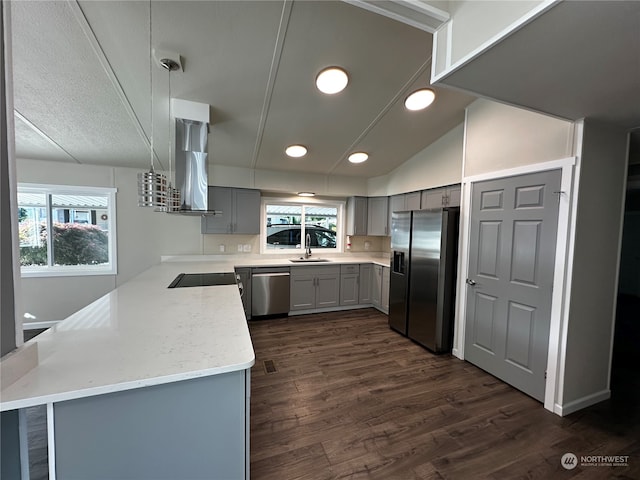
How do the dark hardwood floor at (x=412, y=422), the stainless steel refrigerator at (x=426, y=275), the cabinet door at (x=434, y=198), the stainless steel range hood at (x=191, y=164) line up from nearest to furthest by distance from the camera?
1. the dark hardwood floor at (x=412, y=422)
2. the stainless steel range hood at (x=191, y=164)
3. the stainless steel refrigerator at (x=426, y=275)
4. the cabinet door at (x=434, y=198)

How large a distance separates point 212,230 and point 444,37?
3637 mm

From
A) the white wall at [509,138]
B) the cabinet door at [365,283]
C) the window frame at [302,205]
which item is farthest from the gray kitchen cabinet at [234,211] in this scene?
the white wall at [509,138]

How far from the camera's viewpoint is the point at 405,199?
411 centimetres

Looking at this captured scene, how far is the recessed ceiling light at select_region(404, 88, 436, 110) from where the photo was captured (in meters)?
2.62

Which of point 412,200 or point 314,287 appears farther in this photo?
point 314,287

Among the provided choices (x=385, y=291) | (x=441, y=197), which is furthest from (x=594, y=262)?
(x=385, y=291)

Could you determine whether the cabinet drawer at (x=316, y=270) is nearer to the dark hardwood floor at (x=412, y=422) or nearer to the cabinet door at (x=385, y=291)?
the cabinet door at (x=385, y=291)

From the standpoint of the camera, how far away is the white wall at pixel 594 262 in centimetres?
197

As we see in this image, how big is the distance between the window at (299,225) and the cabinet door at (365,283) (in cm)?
76

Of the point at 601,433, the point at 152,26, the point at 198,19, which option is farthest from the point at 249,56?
the point at 601,433

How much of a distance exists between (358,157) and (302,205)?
1.43 meters

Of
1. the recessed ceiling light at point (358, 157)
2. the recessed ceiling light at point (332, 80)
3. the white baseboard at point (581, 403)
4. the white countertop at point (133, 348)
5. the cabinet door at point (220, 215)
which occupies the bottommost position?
the white baseboard at point (581, 403)

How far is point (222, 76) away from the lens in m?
2.10

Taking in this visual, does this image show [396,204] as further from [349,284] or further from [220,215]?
[220,215]
